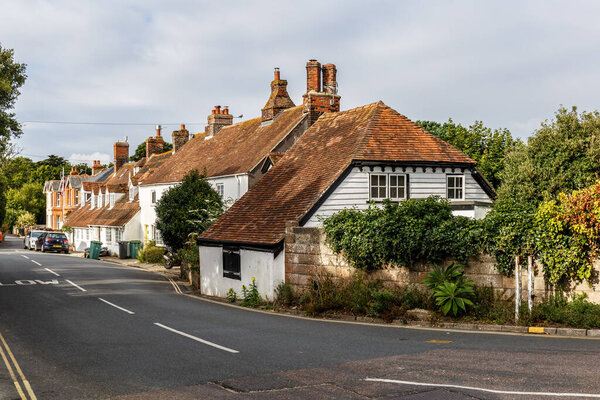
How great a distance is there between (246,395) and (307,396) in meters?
0.87

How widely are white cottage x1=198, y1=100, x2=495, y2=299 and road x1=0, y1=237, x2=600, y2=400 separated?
4165 millimetres

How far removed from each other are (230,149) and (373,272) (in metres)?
24.0

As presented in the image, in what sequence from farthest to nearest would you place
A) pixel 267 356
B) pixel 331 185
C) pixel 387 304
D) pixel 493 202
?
1. pixel 493 202
2. pixel 331 185
3. pixel 387 304
4. pixel 267 356

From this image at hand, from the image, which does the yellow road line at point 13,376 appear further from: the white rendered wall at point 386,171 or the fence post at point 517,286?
the white rendered wall at point 386,171

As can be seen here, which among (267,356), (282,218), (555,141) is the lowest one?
(267,356)

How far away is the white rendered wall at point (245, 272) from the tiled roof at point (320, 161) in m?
0.62

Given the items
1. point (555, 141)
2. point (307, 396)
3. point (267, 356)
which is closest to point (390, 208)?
point (267, 356)

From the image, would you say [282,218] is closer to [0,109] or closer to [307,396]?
[0,109]

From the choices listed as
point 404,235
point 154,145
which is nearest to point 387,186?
point 404,235

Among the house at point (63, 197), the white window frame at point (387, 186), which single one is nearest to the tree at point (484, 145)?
the white window frame at point (387, 186)

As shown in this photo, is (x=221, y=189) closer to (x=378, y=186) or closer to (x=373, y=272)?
(x=378, y=186)

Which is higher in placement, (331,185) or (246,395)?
(331,185)

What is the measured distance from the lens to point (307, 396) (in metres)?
8.23

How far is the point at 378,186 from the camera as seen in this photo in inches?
942
